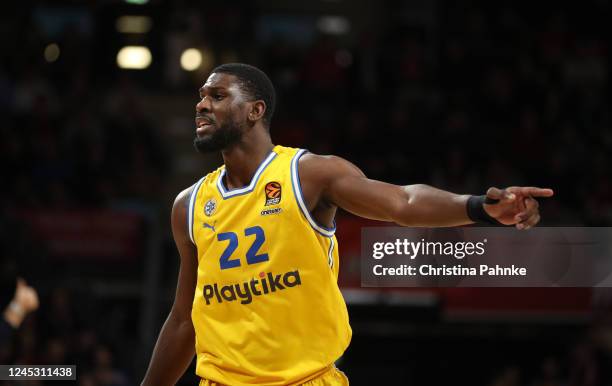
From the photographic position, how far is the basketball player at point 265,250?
4828 millimetres

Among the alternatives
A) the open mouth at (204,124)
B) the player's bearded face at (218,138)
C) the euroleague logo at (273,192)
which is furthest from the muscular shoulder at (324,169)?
the open mouth at (204,124)

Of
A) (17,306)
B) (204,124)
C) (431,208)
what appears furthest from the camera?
(17,306)

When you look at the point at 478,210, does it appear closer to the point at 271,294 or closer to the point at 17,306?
the point at 271,294

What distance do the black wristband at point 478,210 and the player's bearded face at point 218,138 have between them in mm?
1325

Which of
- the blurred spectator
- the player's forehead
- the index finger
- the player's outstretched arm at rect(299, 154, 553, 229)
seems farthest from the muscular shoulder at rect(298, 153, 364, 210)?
the blurred spectator

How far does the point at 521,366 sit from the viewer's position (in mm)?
12320

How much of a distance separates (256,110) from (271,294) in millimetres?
924

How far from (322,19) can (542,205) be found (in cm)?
751

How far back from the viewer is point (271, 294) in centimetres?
485

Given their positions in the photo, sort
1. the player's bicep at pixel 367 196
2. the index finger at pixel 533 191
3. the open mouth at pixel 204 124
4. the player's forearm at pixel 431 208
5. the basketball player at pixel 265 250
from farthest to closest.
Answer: the open mouth at pixel 204 124 → the basketball player at pixel 265 250 → the player's bicep at pixel 367 196 → the player's forearm at pixel 431 208 → the index finger at pixel 533 191

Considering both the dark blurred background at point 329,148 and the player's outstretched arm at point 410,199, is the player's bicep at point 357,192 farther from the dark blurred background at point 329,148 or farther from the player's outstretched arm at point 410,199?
the dark blurred background at point 329,148

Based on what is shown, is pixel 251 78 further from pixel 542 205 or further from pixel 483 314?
pixel 542 205

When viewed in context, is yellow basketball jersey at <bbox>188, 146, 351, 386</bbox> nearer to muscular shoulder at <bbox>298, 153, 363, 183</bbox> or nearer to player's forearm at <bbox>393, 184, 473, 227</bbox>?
muscular shoulder at <bbox>298, 153, 363, 183</bbox>

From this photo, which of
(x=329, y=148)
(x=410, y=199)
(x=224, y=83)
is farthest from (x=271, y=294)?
(x=329, y=148)
